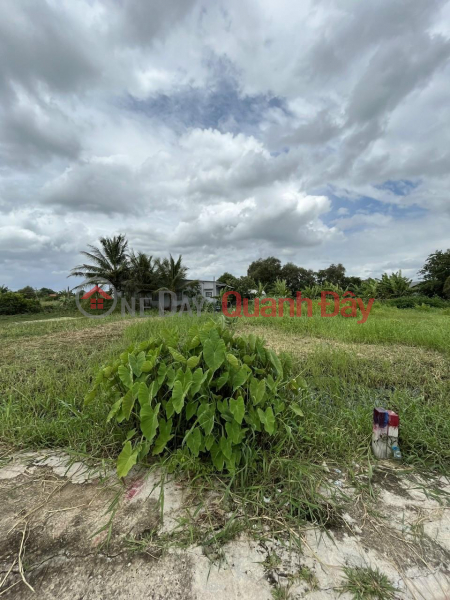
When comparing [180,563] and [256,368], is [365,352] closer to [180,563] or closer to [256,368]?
[256,368]

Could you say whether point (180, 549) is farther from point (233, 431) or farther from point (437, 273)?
point (437, 273)

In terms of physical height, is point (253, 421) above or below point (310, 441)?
above

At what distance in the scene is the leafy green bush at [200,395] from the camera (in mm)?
1263

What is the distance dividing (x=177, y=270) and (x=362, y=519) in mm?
14130

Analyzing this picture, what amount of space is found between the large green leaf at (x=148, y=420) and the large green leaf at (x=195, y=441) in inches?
6.7

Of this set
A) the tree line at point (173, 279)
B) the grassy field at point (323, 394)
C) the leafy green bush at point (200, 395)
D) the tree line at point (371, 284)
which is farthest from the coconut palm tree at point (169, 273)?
the leafy green bush at point (200, 395)

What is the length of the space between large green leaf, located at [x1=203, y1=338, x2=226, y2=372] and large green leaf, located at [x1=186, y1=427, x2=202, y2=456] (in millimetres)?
297

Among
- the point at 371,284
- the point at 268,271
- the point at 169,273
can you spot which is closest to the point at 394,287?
the point at 371,284

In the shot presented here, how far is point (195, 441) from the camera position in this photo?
1256mm

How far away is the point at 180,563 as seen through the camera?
93 centimetres

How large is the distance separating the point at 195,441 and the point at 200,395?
0.69 feet

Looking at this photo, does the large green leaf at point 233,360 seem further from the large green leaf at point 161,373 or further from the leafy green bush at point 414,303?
the leafy green bush at point 414,303

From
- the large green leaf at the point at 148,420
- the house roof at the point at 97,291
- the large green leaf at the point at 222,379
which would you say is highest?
the house roof at the point at 97,291

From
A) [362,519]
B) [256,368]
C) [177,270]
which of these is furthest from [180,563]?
[177,270]
